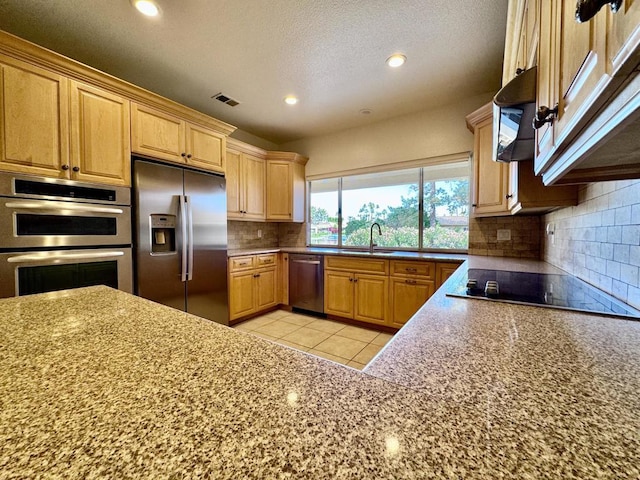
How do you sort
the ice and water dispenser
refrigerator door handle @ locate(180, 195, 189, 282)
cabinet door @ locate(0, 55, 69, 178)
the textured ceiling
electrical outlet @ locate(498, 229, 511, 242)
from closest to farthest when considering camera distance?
cabinet door @ locate(0, 55, 69, 178) → the textured ceiling → the ice and water dispenser → refrigerator door handle @ locate(180, 195, 189, 282) → electrical outlet @ locate(498, 229, 511, 242)

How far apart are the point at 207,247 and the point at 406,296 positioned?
2.12 m

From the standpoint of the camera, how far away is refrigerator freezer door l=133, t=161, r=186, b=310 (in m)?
2.19

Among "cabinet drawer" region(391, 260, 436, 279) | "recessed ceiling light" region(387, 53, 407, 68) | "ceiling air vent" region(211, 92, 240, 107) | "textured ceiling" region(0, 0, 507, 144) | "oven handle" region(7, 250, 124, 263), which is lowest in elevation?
"cabinet drawer" region(391, 260, 436, 279)

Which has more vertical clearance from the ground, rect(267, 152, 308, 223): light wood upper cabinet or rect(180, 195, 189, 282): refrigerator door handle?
rect(267, 152, 308, 223): light wood upper cabinet

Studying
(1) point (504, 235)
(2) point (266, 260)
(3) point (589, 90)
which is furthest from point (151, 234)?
(1) point (504, 235)

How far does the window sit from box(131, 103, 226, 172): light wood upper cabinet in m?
1.77

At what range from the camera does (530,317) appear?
0.85 meters

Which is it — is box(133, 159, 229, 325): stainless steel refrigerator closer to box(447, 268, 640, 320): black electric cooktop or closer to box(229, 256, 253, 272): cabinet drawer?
box(229, 256, 253, 272): cabinet drawer

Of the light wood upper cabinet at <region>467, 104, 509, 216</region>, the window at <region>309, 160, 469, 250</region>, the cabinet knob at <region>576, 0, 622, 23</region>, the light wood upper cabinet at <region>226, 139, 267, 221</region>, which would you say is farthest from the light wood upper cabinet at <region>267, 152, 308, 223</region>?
the cabinet knob at <region>576, 0, 622, 23</region>

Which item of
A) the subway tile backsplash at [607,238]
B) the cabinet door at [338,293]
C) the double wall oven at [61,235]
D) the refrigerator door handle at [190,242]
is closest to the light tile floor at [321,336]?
the cabinet door at [338,293]

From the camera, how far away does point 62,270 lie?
1822 millimetres

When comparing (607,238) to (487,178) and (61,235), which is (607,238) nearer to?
(487,178)


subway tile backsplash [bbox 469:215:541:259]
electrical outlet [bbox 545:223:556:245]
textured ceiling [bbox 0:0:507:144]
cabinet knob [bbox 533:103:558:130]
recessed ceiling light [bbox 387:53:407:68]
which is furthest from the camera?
subway tile backsplash [bbox 469:215:541:259]

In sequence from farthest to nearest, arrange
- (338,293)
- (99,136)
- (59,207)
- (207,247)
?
(338,293) < (207,247) < (99,136) < (59,207)
